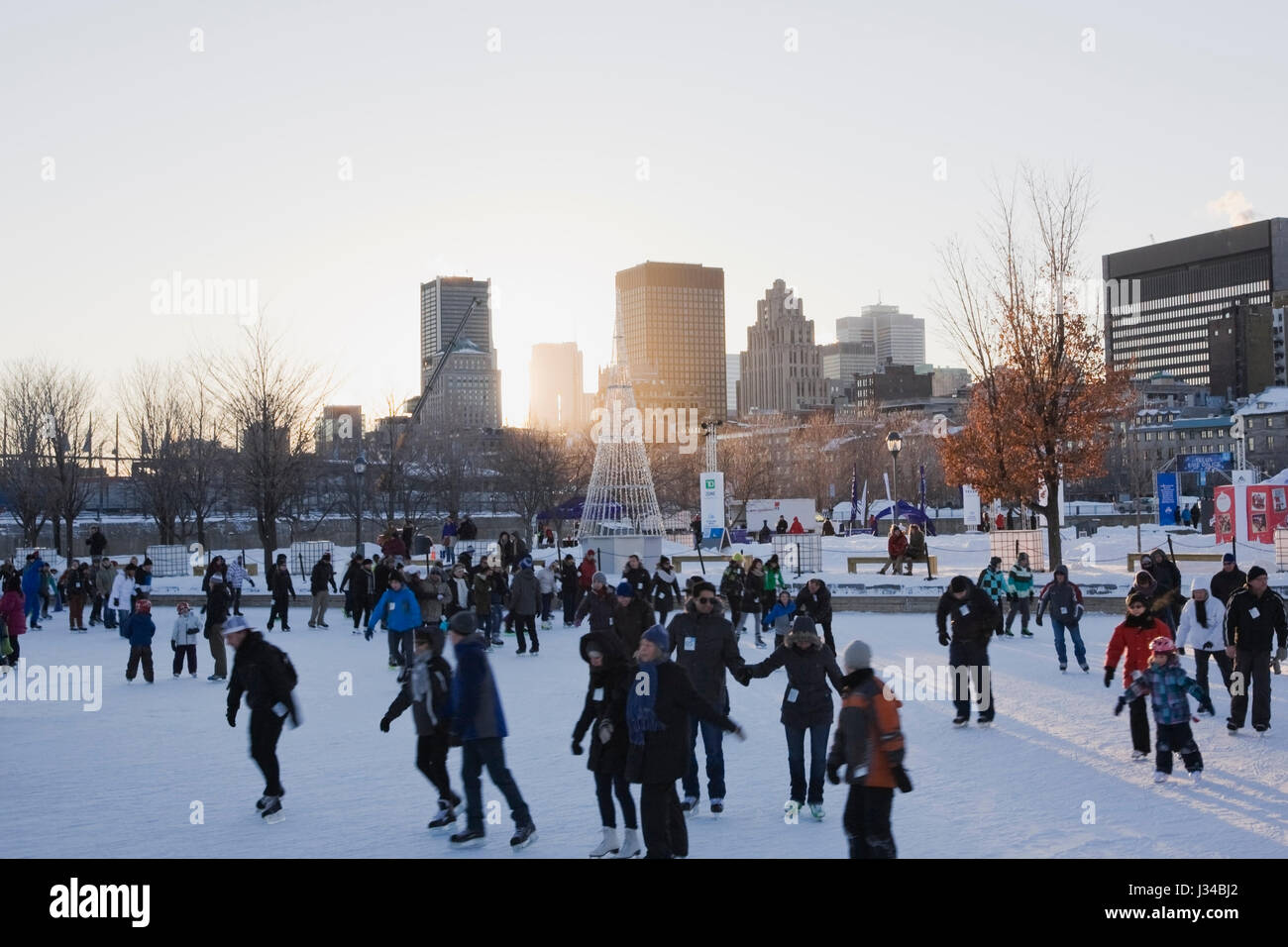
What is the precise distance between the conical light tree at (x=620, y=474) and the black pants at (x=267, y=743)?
24287 mm

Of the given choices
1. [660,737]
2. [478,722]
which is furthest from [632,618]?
[660,737]

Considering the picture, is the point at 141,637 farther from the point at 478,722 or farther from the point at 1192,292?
the point at 1192,292

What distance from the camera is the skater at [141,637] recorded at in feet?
53.9

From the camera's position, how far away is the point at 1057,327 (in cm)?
2909

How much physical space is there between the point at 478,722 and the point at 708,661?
6.65 feet

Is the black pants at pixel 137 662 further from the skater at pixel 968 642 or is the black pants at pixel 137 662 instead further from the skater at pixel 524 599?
the skater at pixel 968 642

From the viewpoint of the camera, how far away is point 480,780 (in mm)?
8250

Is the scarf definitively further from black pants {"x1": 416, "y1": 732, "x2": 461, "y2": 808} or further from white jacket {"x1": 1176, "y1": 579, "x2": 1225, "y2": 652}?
white jacket {"x1": 1176, "y1": 579, "x2": 1225, "y2": 652}

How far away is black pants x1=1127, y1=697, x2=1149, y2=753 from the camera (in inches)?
414

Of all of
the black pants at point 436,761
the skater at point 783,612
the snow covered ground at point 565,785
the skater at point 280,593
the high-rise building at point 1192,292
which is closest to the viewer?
the snow covered ground at point 565,785

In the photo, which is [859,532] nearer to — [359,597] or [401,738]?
[359,597]

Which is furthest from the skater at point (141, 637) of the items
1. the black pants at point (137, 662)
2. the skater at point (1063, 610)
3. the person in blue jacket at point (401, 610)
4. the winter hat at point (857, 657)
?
the winter hat at point (857, 657)
